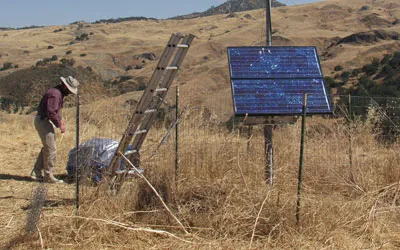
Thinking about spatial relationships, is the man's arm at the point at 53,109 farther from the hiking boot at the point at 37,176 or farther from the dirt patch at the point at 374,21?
the dirt patch at the point at 374,21

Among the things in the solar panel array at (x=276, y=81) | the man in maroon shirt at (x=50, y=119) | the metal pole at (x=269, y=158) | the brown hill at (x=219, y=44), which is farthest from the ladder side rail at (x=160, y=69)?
the brown hill at (x=219, y=44)

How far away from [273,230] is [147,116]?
2481 millimetres

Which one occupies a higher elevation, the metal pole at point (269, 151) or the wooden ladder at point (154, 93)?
the wooden ladder at point (154, 93)

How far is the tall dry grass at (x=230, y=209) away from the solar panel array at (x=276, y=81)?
85 centimetres

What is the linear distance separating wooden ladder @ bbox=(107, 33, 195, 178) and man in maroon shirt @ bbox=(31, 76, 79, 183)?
5.70 ft

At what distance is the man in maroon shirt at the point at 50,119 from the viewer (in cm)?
832

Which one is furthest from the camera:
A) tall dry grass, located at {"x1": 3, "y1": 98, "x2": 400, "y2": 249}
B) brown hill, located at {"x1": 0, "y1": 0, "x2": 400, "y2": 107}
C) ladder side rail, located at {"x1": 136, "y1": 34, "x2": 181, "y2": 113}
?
brown hill, located at {"x1": 0, "y1": 0, "x2": 400, "y2": 107}

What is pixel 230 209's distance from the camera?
6.01 metres

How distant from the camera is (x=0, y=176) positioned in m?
9.06

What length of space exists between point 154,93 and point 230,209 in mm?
1846

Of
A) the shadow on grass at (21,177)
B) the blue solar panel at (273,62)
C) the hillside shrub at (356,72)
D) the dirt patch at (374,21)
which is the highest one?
the dirt patch at (374,21)

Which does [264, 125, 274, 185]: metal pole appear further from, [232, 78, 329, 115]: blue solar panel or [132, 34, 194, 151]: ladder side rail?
[132, 34, 194, 151]: ladder side rail

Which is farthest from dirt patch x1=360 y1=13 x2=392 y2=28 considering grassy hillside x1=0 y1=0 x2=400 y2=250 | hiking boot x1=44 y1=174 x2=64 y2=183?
hiking boot x1=44 y1=174 x2=64 y2=183

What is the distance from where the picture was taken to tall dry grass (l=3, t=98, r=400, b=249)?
18.7ft
